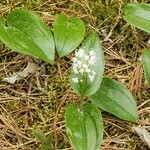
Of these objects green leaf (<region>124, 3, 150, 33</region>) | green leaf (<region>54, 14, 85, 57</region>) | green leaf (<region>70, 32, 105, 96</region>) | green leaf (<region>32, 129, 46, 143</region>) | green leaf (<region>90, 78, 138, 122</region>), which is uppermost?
green leaf (<region>124, 3, 150, 33</region>)

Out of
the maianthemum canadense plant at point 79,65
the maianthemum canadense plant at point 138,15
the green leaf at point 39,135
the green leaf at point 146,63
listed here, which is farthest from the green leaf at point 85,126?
the maianthemum canadense plant at point 138,15

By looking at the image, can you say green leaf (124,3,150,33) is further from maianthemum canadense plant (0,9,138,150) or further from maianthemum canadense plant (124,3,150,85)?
maianthemum canadense plant (0,9,138,150)

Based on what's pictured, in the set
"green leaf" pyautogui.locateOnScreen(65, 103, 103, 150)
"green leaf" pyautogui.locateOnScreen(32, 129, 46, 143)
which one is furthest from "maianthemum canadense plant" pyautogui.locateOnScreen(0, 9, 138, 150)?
"green leaf" pyautogui.locateOnScreen(32, 129, 46, 143)

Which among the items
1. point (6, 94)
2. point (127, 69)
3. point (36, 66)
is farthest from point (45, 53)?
point (127, 69)

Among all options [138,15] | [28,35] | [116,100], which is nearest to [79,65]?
[116,100]

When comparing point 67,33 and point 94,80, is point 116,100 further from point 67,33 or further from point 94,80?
point 67,33
